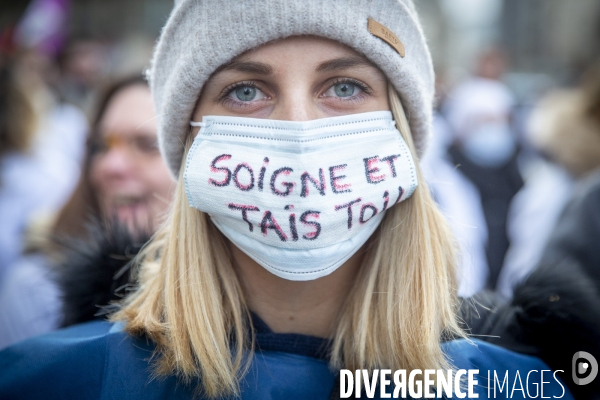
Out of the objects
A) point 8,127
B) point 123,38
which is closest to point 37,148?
point 8,127

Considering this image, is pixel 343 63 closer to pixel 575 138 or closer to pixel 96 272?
pixel 96 272

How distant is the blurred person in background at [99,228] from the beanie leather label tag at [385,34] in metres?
0.91

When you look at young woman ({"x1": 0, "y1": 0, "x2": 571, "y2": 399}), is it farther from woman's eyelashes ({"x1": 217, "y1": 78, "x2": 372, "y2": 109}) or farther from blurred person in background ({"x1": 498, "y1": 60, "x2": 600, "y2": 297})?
blurred person in background ({"x1": 498, "y1": 60, "x2": 600, "y2": 297})

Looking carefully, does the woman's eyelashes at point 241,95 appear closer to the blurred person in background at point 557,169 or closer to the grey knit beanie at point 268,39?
the grey knit beanie at point 268,39

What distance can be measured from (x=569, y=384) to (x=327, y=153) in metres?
1.17

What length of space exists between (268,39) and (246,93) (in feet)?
0.61

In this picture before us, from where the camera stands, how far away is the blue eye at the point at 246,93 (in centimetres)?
187

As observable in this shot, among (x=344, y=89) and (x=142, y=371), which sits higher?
(x=344, y=89)

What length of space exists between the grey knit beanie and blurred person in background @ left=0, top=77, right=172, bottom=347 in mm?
335

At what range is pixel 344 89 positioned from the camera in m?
1.88

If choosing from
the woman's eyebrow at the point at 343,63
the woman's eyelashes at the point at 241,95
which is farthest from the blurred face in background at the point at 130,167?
the woman's eyebrow at the point at 343,63

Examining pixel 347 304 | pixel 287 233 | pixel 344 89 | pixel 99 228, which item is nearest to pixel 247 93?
pixel 344 89

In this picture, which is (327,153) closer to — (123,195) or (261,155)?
(261,155)

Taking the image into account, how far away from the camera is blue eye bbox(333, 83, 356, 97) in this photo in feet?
6.14
